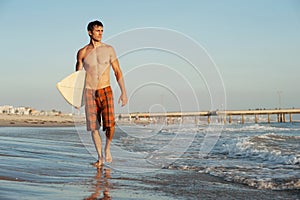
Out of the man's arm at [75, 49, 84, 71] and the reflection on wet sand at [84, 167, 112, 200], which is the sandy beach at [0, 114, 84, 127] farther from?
the reflection on wet sand at [84, 167, 112, 200]

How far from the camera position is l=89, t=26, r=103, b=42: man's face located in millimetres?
5703

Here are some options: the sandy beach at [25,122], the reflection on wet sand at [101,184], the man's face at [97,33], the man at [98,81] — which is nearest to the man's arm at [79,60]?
the man at [98,81]

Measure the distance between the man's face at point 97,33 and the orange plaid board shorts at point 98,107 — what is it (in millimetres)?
701

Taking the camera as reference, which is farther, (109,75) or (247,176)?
(109,75)

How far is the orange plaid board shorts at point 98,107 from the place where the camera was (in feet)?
19.1

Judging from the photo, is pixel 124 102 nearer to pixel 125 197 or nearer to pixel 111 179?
pixel 111 179

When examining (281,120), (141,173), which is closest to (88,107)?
(141,173)

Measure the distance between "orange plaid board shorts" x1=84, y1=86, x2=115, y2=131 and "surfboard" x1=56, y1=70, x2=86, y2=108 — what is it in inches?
5.6

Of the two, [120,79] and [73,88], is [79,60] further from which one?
[120,79]

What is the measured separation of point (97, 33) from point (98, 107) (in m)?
1.04

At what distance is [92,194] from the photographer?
3645mm

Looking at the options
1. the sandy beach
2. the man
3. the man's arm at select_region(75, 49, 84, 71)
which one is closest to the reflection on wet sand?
the man

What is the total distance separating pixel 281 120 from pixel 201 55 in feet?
268

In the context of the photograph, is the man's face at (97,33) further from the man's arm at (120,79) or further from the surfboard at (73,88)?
the surfboard at (73,88)
